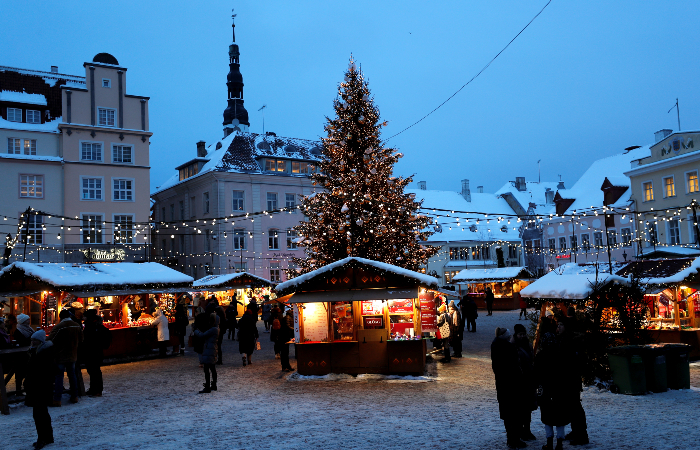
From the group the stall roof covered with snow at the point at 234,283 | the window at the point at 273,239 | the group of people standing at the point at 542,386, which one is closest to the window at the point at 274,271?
the window at the point at 273,239

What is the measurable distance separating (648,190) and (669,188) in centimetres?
195

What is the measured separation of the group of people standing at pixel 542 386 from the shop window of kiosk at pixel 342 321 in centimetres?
674

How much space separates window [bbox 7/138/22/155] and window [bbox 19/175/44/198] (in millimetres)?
1568

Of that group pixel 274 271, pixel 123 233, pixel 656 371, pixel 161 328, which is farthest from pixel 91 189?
pixel 656 371

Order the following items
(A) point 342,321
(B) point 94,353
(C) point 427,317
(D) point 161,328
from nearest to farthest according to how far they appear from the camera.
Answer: (B) point 94,353 < (A) point 342,321 < (C) point 427,317 < (D) point 161,328

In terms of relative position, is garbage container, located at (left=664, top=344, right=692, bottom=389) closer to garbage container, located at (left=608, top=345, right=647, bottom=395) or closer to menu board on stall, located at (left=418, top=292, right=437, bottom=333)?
garbage container, located at (left=608, top=345, right=647, bottom=395)

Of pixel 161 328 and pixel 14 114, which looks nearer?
pixel 161 328

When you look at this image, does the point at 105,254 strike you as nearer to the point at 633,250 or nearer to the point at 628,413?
the point at 628,413

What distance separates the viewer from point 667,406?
31.8 feet

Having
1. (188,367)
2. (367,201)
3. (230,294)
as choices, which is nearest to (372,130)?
(367,201)

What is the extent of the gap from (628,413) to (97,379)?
33.3 ft

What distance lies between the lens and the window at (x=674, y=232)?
37.7 metres

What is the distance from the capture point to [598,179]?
49250 mm

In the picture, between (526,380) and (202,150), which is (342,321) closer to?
(526,380)
